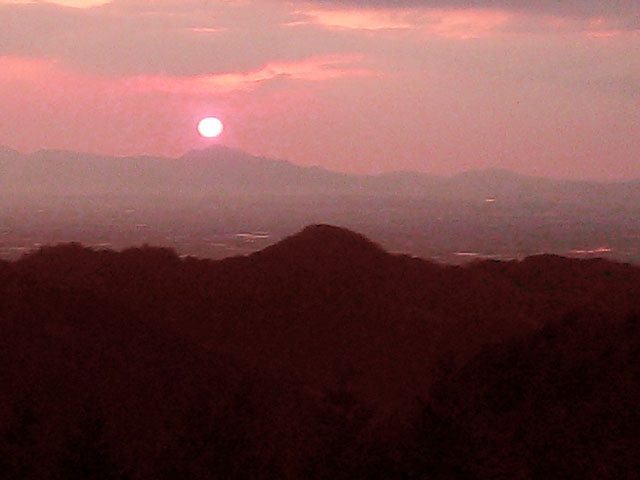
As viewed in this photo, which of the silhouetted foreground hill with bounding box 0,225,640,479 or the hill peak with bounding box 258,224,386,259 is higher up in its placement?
the hill peak with bounding box 258,224,386,259

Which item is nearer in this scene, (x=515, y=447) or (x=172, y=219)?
(x=515, y=447)

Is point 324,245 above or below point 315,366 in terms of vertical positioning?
above

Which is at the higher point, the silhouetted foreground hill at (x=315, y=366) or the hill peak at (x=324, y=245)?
the hill peak at (x=324, y=245)

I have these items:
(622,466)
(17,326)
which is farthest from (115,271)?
(622,466)

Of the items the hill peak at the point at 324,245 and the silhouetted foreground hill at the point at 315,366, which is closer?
the silhouetted foreground hill at the point at 315,366

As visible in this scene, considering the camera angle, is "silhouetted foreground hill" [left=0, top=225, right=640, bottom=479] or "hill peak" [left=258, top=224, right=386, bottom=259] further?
"hill peak" [left=258, top=224, right=386, bottom=259]

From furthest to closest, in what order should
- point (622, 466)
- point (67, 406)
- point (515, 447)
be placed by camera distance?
point (67, 406) → point (515, 447) → point (622, 466)

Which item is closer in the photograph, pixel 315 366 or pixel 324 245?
pixel 315 366

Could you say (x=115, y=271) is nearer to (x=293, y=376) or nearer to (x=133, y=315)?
(x=133, y=315)
